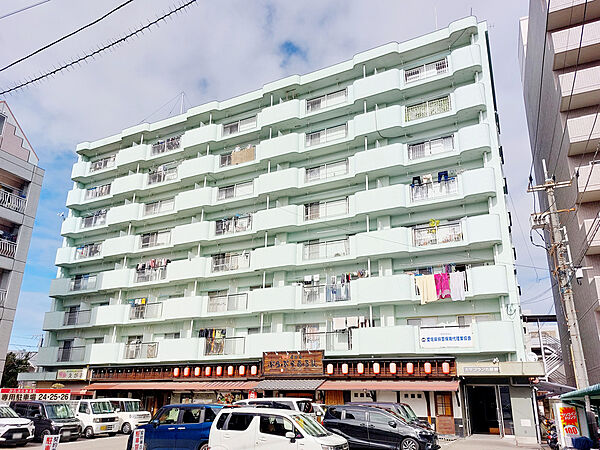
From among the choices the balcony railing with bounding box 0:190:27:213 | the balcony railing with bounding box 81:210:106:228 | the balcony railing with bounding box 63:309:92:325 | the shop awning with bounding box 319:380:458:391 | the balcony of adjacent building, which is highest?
the balcony of adjacent building

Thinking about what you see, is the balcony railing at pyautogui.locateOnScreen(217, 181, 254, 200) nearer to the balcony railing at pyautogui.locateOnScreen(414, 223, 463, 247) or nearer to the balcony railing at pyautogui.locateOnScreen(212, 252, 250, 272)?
the balcony railing at pyautogui.locateOnScreen(212, 252, 250, 272)

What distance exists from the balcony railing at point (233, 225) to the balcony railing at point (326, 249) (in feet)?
15.6

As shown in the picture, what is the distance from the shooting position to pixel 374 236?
25406 millimetres

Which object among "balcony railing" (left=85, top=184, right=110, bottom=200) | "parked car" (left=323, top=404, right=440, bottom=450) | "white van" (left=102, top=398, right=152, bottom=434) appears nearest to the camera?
"parked car" (left=323, top=404, right=440, bottom=450)

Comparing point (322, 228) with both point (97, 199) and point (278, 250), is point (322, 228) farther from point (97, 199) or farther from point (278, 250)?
point (97, 199)

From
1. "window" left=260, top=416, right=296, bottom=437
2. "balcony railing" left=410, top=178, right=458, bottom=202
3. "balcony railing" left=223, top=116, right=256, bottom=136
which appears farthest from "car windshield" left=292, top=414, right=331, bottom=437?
"balcony railing" left=223, top=116, right=256, bottom=136

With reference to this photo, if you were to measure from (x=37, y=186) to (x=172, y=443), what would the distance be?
18502 mm

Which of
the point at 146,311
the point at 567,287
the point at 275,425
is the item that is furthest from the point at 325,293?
the point at 275,425

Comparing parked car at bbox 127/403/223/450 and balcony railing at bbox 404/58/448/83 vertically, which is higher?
balcony railing at bbox 404/58/448/83

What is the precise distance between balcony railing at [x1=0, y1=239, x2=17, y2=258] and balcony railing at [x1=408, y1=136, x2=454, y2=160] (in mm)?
22193

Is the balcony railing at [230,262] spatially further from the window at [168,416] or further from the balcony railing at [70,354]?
the window at [168,416]

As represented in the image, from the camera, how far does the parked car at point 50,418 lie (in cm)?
1956

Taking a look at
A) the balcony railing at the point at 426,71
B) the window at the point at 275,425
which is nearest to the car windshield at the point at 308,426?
the window at the point at 275,425

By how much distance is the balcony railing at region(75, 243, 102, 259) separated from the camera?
119 ft
